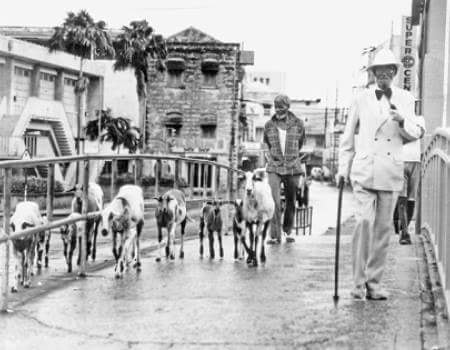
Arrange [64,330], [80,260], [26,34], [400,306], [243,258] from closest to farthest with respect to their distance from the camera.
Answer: [64,330] → [400,306] → [80,260] → [243,258] → [26,34]

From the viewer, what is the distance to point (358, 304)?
27.8 ft

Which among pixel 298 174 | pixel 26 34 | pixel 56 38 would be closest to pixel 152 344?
pixel 298 174

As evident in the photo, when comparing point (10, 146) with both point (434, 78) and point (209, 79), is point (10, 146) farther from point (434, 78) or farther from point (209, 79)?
point (434, 78)

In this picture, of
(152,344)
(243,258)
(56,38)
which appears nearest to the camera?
(152,344)

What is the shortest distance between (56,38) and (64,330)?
55672 millimetres

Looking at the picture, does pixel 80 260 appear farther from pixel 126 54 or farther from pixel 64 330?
pixel 126 54

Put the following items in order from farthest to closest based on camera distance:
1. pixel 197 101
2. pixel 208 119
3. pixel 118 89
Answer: pixel 118 89 < pixel 197 101 < pixel 208 119

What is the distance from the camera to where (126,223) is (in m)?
10.6

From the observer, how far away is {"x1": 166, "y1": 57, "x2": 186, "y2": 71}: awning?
6981cm

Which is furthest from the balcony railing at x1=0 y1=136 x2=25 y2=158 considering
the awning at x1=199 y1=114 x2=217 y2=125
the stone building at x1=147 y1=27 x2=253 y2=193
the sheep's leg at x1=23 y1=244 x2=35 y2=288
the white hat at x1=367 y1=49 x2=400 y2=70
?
the white hat at x1=367 y1=49 x2=400 y2=70

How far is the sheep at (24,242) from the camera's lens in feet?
29.6

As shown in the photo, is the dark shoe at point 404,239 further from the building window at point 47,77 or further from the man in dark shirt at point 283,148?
the building window at point 47,77

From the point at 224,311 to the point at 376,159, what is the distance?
6.07 ft

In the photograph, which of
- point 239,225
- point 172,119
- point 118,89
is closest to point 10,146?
point 172,119
